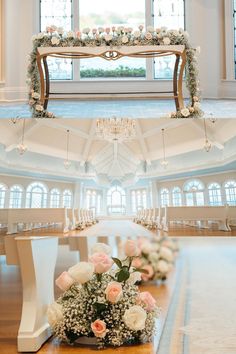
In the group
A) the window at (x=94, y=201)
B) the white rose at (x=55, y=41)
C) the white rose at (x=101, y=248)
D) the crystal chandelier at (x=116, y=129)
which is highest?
the white rose at (x=55, y=41)

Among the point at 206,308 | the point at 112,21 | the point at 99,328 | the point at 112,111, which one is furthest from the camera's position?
the point at 112,21

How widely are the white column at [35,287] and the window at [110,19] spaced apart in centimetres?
791

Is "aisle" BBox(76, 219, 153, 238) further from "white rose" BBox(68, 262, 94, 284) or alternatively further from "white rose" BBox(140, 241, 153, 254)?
"white rose" BBox(68, 262, 94, 284)

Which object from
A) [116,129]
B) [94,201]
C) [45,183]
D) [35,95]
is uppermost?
[35,95]

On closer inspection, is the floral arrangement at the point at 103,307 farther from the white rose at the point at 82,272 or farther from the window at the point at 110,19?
the window at the point at 110,19

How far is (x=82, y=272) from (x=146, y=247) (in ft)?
1.23

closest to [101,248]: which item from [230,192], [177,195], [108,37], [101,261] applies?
[101,261]

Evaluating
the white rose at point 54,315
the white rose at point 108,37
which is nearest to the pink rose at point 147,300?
the white rose at point 54,315

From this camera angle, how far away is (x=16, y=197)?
230cm

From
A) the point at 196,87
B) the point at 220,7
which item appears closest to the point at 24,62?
the point at 220,7

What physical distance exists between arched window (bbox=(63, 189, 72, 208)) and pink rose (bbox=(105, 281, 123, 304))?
50 cm

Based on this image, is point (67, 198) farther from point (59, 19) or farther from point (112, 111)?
point (59, 19)

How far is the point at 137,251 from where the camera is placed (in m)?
2.30

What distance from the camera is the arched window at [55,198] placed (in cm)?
235
